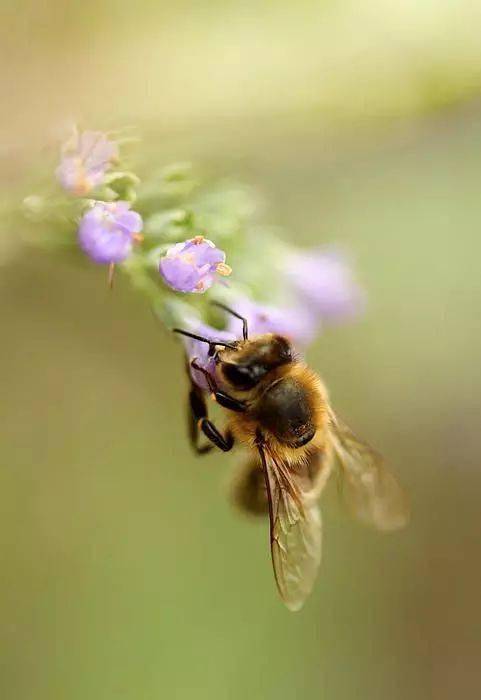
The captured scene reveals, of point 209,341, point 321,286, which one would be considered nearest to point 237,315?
point 209,341

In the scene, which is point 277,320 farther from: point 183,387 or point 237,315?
point 183,387

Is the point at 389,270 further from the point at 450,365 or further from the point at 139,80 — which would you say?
the point at 139,80

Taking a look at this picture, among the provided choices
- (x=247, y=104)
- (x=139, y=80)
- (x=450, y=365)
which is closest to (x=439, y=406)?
(x=450, y=365)

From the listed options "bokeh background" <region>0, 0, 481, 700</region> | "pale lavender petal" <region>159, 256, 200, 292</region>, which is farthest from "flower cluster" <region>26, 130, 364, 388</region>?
"bokeh background" <region>0, 0, 481, 700</region>

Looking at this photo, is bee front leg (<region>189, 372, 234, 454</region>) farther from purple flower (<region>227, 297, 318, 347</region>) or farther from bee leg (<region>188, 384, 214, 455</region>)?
purple flower (<region>227, 297, 318, 347</region>)

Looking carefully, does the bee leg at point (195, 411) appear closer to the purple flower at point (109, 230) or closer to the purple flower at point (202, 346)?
the purple flower at point (202, 346)

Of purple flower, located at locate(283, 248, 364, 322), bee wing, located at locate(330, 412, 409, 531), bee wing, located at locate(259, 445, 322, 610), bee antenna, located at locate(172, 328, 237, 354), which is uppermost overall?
purple flower, located at locate(283, 248, 364, 322)
